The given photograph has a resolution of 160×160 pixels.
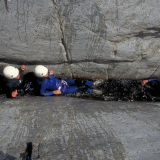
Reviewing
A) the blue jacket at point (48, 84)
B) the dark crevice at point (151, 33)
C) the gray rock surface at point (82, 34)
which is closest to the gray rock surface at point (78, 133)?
the blue jacket at point (48, 84)

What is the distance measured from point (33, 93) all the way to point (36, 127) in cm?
195

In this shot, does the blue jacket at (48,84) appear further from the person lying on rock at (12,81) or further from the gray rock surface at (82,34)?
the person lying on rock at (12,81)

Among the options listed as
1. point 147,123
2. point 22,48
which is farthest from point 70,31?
point 147,123

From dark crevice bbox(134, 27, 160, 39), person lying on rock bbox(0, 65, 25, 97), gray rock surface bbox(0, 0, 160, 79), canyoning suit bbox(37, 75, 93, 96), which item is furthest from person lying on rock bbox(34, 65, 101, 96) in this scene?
dark crevice bbox(134, 27, 160, 39)

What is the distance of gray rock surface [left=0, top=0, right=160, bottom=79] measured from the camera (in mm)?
2154

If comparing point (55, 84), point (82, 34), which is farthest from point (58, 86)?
point (82, 34)

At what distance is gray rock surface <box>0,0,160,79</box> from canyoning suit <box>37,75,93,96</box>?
396mm

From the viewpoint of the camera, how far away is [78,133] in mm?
1833

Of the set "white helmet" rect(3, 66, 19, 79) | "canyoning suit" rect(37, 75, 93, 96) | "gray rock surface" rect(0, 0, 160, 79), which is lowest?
"canyoning suit" rect(37, 75, 93, 96)

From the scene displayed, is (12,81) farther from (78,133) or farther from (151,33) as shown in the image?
(151,33)

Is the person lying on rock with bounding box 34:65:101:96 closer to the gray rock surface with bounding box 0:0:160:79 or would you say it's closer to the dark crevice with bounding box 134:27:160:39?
the gray rock surface with bounding box 0:0:160:79

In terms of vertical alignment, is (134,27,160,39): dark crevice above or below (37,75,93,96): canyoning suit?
above

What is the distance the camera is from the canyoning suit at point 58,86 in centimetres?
327

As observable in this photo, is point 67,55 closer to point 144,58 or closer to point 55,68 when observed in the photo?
point 55,68
